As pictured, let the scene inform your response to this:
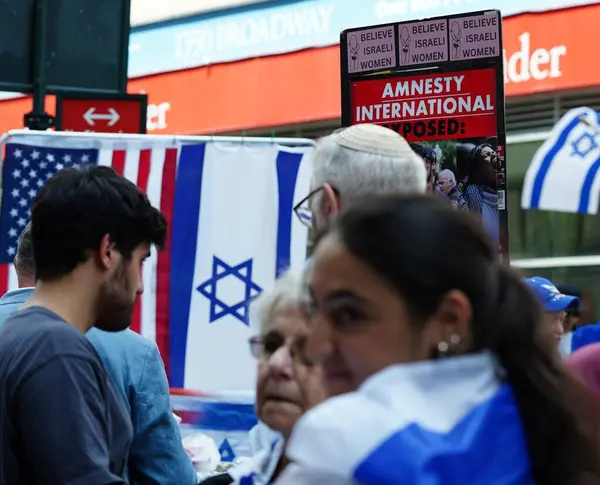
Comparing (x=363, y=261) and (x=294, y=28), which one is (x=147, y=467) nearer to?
(x=363, y=261)

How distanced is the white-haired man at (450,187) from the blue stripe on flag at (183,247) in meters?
2.18

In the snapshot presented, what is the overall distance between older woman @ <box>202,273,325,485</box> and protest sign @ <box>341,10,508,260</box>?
97 centimetres

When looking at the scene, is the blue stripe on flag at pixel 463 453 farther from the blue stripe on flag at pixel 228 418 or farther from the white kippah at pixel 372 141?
the blue stripe on flag at pixel 228 418

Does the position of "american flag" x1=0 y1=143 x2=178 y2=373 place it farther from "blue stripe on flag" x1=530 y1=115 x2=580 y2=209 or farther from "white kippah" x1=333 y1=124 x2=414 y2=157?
"blue stripe on flag" x1=530 y1=115 x2=580 y2=209

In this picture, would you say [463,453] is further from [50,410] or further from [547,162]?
[547,162]

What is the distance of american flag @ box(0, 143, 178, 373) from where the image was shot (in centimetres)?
545

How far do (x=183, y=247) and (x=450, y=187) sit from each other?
7.38 ft

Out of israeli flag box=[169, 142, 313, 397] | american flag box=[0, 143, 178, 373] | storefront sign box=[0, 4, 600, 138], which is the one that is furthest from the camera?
Result: storefront sign box=[0, 4, 600, 138]

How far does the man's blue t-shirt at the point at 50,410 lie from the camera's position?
2586mm

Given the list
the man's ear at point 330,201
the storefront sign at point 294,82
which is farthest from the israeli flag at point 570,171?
the man's ear at point 330,201

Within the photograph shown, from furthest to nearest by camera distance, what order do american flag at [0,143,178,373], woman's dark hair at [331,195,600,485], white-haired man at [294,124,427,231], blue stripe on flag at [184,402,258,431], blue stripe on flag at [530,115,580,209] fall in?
blue stripe on flag at [530,115,580,209] → american flag at [0,143,178,373] → blue stripe on flag at [184,402,258,431] → white-haired man at [294,124,427,231] → woman's dark hair at [331,195,600,485]

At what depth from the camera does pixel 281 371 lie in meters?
2.50

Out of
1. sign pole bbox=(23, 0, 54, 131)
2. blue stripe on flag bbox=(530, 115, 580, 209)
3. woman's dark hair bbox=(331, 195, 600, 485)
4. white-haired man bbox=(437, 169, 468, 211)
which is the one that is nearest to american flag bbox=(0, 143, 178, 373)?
sign pole bbox=(23, 0, 54, 131)

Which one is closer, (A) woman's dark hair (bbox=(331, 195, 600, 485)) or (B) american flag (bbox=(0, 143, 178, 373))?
(A) woman's dark hair (bbox=(331, 195, 600, 485))
